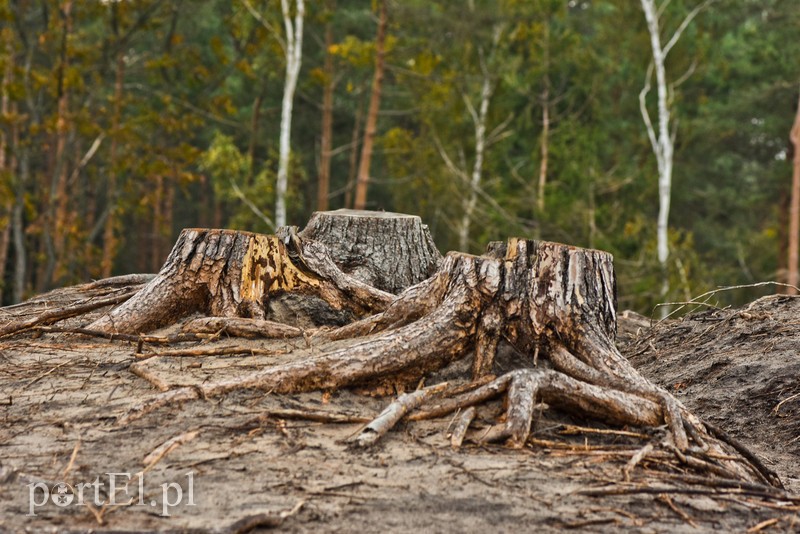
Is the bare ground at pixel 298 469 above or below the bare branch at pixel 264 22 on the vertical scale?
below

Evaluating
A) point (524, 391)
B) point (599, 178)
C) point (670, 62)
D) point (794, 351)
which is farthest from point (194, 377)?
point (670, 62)

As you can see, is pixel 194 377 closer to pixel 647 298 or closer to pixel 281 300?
pixel 281 300

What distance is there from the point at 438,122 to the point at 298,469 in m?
23.6

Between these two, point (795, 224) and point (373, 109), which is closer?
point (373, 109)

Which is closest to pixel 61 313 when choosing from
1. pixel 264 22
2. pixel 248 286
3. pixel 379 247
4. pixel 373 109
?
pixel 248 286

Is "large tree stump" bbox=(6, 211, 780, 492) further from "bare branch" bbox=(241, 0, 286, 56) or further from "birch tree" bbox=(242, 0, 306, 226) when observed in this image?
"bare branch" bbox=(241, 0, 286, 56)

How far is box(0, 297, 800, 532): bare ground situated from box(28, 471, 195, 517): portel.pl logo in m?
0.01

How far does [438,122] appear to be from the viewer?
26.5 m

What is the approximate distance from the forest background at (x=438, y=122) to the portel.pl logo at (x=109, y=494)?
46.4 feet

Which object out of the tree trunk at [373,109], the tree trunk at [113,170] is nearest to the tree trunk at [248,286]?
the tree trunk at [373,109]

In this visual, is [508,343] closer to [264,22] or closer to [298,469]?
[298,469]

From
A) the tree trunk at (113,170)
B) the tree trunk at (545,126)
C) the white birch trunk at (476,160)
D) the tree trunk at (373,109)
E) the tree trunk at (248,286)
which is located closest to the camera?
the tree trunk at (248,286)

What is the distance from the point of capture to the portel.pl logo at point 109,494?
3.11 m

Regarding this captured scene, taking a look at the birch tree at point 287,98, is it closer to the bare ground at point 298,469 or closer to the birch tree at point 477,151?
the birch tree at point 477,151
